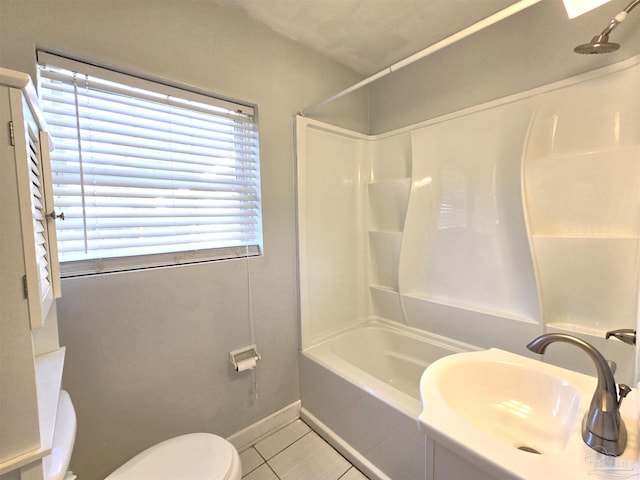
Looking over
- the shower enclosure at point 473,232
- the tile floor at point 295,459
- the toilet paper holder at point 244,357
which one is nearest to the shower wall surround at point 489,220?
the shower enclosure at point 473,232

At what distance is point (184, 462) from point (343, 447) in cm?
90

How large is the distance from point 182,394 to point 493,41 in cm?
263

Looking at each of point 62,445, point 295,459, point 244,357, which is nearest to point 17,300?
point 62,445

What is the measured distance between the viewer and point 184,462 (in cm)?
109

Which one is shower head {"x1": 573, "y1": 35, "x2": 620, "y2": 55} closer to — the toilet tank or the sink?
the sink

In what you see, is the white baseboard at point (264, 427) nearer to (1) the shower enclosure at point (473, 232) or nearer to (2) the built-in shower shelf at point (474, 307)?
(1) the shower enclosure at point (473, 232)

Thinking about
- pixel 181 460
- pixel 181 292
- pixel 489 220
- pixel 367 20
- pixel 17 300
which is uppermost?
pixel 367 20

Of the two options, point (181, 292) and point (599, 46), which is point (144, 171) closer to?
point (181, 292)

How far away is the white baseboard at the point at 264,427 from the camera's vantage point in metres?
1.65

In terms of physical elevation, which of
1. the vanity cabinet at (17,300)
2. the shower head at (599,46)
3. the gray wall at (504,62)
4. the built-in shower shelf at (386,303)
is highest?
the gray wall at (504,62)

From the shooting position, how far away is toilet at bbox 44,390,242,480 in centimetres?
102

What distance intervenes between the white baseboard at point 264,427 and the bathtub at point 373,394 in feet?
0.27

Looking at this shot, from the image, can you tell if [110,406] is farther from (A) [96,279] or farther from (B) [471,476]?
(B) [471,476]

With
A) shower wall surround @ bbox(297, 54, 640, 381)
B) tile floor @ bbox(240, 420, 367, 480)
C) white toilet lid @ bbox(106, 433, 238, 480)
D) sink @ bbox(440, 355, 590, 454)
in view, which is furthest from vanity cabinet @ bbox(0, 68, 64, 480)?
shower wall surround @ bbox(297, 54, 640, 381)
